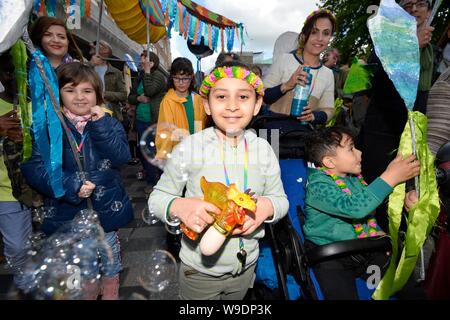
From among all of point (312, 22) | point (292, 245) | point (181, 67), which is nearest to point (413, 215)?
point (292, 245)

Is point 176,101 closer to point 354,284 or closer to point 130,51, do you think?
point 354,284

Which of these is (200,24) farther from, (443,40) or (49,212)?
(49,212)

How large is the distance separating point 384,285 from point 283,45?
2312mm

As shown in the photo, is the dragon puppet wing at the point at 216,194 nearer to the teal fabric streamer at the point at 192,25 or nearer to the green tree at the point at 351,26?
the teal fabric streamer at the point at 192,25

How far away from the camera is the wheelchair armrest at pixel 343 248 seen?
1419 millimetres

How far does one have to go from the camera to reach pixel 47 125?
171 centimetres

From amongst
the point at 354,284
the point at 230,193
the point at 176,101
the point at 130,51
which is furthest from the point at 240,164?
the point at 130,51

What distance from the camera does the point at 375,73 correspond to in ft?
6.36

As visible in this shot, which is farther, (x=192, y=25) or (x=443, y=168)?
(x=192, y=25)

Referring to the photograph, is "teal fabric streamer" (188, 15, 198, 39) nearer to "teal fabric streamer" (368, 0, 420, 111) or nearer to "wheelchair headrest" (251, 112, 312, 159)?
"wheelchair headrest" (251, 112, 312, 159)

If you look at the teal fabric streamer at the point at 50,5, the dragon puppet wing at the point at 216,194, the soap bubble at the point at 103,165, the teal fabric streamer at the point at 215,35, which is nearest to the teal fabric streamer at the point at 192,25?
the teal fabric streamer at the point at 215,35

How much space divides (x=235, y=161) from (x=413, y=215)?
90cm

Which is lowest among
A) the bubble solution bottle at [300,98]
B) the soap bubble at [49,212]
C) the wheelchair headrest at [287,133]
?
the soap bubble at [49,212]

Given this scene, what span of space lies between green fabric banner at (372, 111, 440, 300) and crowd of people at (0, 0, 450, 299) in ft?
0.19
